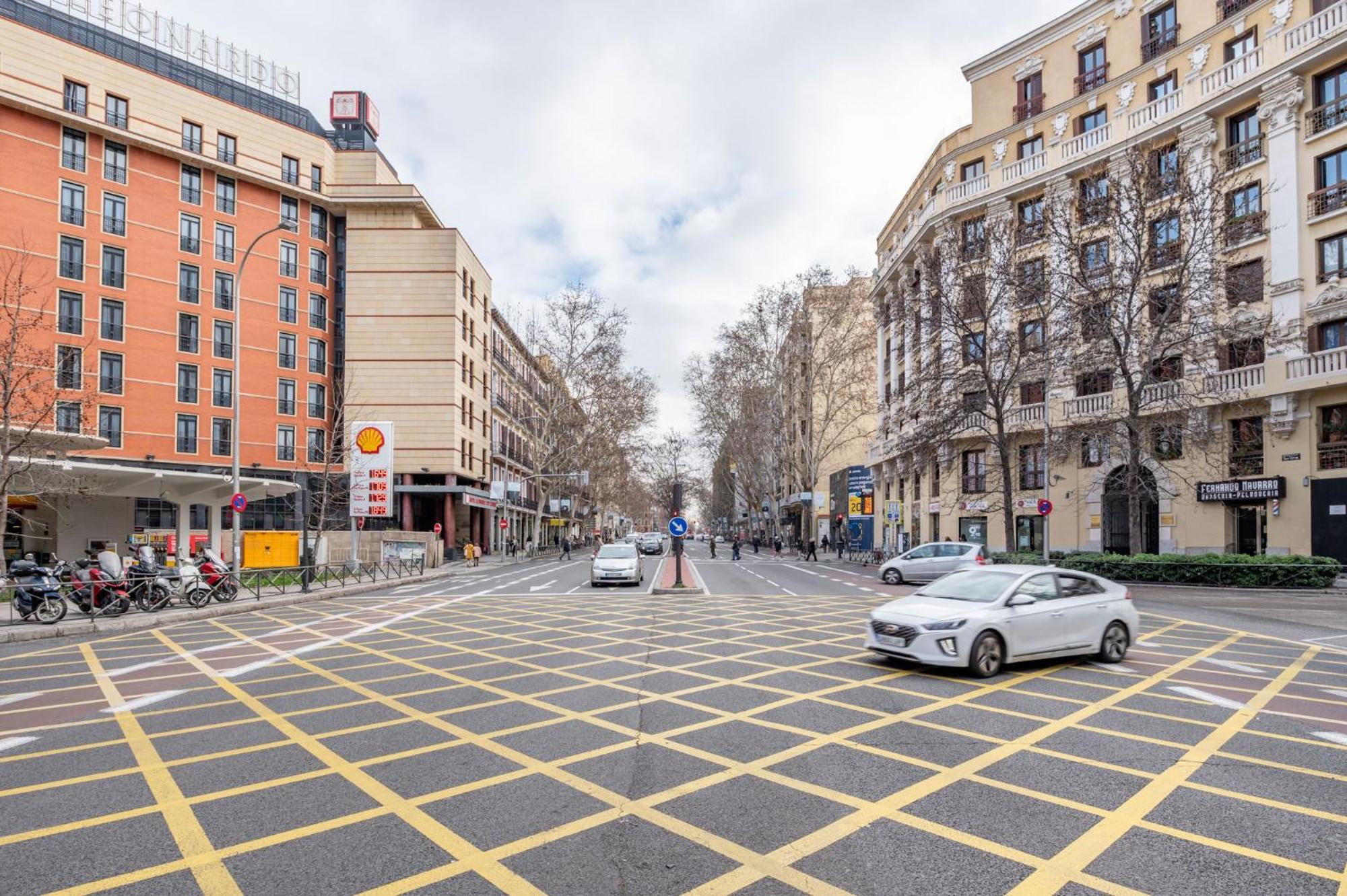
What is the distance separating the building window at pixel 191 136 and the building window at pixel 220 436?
14.5 m

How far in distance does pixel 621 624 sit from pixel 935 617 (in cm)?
670

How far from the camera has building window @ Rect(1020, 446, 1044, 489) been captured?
3547cm

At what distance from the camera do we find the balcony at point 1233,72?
28000mm

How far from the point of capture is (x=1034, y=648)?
376 inches

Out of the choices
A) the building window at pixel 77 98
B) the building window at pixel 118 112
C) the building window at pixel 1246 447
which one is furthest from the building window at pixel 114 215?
the building window at pixel 1246 447

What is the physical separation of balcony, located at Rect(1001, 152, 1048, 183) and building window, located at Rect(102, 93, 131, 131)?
143 ft

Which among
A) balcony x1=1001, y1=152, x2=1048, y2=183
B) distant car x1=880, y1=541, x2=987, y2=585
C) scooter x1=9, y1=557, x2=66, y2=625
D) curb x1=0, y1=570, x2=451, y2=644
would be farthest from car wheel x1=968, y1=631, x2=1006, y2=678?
balcony x1=1001, y1=152, x2=1048, y2=183

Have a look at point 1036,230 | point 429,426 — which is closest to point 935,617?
point 1036,230

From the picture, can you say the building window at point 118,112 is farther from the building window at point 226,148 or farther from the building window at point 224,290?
the building window at point 224,290

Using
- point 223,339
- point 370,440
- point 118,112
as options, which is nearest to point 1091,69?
point 370,440

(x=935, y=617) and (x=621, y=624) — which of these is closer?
(x=935, y=617)

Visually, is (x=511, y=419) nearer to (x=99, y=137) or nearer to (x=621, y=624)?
(x=99, y=137)

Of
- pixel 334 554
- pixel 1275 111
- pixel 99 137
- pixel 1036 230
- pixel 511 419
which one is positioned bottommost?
pixel 334 554

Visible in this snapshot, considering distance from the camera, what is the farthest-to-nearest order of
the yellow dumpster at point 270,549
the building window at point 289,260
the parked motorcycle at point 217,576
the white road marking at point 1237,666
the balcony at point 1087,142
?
the building window at point 289,260
the balcony at point 1087,142
the yellow dumpster at point 270,549
the parked motorcycle at point 217,576
the white road marking at point 1237,666
